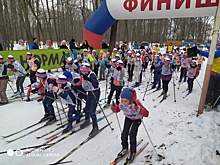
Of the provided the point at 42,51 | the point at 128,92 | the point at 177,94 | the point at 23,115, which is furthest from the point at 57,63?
the point at 128,92

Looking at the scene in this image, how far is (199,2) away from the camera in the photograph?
8.23m

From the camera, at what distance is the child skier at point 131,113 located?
10.4 feet

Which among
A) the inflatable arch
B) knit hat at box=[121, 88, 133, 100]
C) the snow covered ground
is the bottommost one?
the snow covered ground

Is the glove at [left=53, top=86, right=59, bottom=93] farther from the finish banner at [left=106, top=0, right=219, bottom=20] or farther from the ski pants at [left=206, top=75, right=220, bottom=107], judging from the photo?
the finish banner at [left=106, top=0, right=219, bottom=20]

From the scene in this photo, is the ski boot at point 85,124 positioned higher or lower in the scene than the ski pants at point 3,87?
lower

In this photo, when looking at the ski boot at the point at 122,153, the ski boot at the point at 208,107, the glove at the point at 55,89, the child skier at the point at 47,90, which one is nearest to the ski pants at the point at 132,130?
the ski boot at the point at 122,153

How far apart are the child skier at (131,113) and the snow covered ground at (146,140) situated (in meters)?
0.30

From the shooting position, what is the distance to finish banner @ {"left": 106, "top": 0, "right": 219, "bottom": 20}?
830 centimetres

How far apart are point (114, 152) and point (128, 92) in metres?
1.55

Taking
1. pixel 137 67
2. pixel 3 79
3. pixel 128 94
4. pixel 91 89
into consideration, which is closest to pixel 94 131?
pixel 91 89

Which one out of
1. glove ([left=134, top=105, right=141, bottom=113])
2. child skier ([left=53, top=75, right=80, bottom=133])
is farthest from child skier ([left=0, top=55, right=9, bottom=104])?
glove ([left=134, top=105, right=141, bottom=113])

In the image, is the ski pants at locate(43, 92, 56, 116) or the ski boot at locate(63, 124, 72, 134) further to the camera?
the ski pants at locate(43, 92, 56, 116)

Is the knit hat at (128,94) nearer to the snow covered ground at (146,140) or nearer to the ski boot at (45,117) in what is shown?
the snow covered ground at (146,140)

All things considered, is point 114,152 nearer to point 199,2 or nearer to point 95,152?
point 95,152
